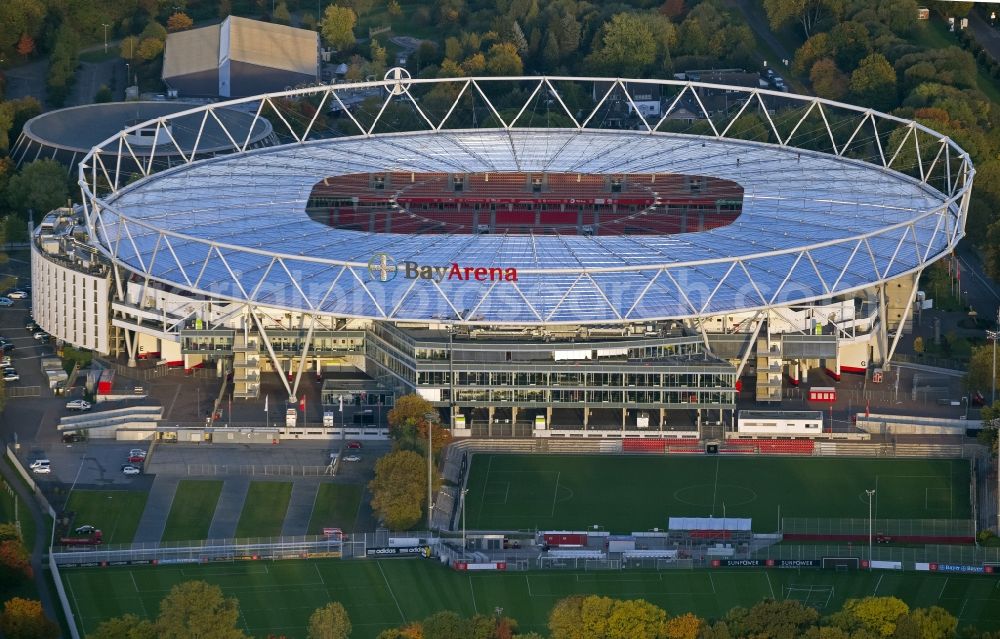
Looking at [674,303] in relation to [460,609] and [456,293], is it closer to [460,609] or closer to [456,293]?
[456,293]

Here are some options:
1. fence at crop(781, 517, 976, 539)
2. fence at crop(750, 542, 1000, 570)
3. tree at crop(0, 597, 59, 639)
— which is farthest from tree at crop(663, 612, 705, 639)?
tree at crop(0, 597, 59, 639)

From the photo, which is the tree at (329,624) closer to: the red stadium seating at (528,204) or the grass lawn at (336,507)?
the grass lawn at (336,507)

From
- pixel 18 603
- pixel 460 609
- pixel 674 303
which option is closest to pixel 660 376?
pixel 674 303

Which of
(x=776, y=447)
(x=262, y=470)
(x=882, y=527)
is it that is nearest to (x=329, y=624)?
(x=262, y=470)

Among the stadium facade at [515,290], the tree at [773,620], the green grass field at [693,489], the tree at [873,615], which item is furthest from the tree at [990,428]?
the tree at [773,620]

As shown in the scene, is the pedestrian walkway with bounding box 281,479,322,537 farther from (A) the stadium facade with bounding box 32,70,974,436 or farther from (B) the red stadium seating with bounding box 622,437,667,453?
(B) the red stadium seating with bounding box 622,437,667,453

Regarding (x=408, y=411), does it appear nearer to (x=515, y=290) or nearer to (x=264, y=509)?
(x=515, y=290)
